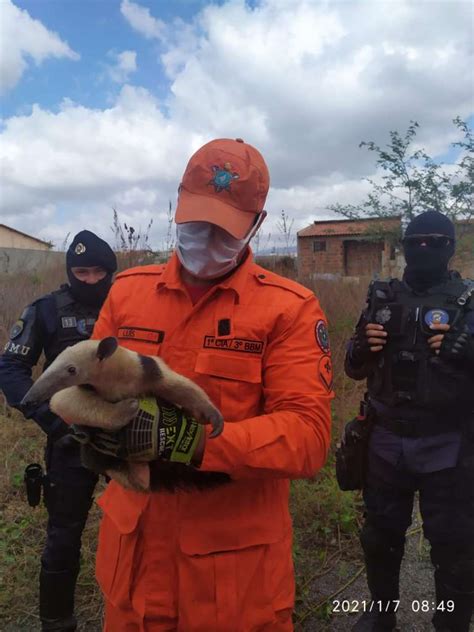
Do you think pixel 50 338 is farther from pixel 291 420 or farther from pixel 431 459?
pixel 431 459

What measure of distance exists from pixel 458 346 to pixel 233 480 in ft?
5.90

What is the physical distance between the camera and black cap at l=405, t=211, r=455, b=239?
312 centimetres

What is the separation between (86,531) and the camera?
3.86 metres

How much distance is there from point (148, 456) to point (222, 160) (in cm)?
104

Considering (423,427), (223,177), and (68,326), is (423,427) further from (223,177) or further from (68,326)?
(68,326)

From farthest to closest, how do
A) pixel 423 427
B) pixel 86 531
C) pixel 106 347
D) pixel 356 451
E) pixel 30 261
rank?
pixel 30 261
pixel 86 531
pixel 356 451
pixel 423 427
pixel 106 347

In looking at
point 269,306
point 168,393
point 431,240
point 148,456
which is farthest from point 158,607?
point 431,240

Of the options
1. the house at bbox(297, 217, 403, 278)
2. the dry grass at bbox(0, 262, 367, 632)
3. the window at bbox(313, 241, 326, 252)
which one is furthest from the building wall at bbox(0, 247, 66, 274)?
the window at bbox(313, 241, 326, 252)

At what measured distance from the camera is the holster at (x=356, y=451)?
3049 mm

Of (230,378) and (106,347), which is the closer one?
(106,347)

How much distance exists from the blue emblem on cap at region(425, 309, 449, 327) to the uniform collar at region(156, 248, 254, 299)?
5.24 ft

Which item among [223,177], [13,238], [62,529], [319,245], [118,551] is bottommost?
[62,529]

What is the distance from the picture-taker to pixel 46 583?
9.33 feet

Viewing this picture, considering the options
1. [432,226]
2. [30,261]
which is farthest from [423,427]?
[30,261]
